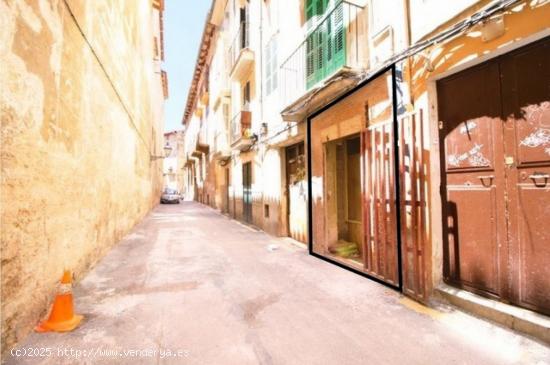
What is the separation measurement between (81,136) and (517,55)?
5984 mm

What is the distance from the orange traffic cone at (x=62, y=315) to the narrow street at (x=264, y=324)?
106mm

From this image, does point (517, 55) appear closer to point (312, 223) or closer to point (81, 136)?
point (312, 223)

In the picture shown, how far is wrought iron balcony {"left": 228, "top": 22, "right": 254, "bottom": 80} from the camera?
11383 millimetres

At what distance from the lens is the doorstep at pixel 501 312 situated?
2748mm

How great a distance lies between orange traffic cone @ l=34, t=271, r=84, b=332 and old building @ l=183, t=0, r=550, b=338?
13.5 feet

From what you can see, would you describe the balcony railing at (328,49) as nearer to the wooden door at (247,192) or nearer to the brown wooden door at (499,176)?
the brown wooden door at (499,176)

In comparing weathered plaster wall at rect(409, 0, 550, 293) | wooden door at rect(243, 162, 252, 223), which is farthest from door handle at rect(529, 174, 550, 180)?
wooden door at rect(243, 162, 252, 223)

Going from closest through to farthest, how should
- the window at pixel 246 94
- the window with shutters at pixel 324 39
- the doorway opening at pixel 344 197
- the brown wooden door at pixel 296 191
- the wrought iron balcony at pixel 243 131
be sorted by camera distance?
the window with shutters at pixel 324 39
the doorway opening at pixel 344 197
the brown wooden door at pixel 296 191
the wrought iron balcony at pixel 243 131
the window at pixel 246 94

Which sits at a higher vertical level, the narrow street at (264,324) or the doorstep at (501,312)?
the doorstep at (501,312)

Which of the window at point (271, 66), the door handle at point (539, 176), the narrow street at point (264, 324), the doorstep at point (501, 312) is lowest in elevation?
the narrow street at point (264, 324)

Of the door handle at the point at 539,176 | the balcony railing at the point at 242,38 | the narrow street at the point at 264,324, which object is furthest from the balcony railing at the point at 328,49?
the balcony railing at the point at 242,38

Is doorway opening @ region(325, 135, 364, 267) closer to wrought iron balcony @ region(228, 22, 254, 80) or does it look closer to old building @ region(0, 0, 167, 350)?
old building @ region(0, 0, 167, 350)

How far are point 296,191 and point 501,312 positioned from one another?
18.8 ft

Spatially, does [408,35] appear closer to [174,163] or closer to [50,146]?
[50,146]
